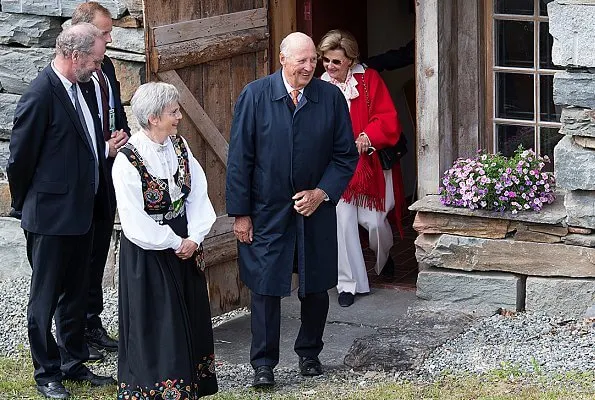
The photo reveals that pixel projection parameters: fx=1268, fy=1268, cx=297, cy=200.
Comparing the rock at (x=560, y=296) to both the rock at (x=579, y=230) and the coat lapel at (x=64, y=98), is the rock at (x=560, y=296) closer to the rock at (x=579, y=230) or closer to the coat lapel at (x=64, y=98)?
the rock at (x=579, y=230)

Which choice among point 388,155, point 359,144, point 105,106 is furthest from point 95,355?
point 388,155

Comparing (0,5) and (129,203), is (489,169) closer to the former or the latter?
(129,203)

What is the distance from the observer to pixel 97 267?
699cm

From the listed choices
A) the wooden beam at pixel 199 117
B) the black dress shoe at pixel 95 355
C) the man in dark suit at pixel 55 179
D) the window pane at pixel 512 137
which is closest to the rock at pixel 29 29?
the wooden beam at pixel 199 117

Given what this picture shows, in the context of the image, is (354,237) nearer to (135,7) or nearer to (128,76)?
(128,76)

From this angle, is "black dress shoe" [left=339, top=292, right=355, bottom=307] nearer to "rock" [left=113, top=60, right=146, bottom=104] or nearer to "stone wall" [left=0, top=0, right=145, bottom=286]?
"stone wall" [left=0, top=0, right=145, bottom=286]

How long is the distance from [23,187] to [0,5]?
7.75ft

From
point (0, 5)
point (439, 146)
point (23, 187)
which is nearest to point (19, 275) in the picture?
point (0, 5)

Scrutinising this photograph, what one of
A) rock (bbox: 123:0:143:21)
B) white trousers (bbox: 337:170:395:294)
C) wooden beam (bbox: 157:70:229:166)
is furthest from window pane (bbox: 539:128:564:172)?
rock (bbox: 123:0:143:21)

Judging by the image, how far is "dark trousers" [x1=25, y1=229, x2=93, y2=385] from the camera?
6320mm

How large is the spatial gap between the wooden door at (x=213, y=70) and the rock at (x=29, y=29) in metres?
1.15

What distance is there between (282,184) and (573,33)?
5.93 ft

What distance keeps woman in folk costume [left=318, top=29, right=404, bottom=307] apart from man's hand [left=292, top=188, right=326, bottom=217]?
4.93 ft

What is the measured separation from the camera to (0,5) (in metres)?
8.25
